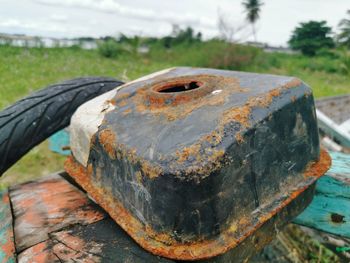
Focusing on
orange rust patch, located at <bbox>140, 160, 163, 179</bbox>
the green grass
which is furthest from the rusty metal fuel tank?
the green grass

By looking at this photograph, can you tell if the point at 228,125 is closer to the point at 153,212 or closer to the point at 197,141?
the point at 197,141

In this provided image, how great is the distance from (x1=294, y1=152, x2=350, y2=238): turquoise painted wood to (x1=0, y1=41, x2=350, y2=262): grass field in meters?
1.13

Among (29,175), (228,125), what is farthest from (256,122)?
(29,175)

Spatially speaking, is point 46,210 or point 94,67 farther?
point 94,67

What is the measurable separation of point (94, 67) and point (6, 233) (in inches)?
363

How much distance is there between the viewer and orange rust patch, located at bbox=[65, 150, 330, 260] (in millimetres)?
883

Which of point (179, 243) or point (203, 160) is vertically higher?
point (203, 160)

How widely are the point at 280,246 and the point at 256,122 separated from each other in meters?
1.79

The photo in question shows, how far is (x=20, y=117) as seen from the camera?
1.50 metres

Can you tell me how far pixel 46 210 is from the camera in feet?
4.17

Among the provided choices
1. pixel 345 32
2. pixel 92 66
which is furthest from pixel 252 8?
pixel 92 66

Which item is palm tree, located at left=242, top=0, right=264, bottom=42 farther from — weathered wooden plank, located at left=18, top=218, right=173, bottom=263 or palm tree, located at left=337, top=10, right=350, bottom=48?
weathered wooden plank, located at left=18, top=218, right=173, bottom=263

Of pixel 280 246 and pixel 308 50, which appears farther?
pixel 308 50

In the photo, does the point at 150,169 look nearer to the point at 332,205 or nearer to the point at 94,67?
the point at 332,205
